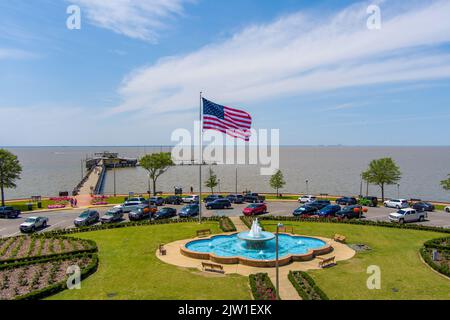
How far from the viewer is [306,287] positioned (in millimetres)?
20203

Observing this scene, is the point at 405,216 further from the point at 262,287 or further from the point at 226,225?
the point at 262,287

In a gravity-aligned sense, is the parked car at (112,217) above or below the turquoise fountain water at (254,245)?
above

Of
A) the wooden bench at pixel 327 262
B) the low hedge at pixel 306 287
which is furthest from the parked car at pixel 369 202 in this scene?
the low hedge at pixel 306 287

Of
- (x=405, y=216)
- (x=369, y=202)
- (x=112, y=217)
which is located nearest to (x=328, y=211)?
(x=405, y=216)

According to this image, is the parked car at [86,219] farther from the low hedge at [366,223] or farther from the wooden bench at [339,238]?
the wooden bench at [339,238]

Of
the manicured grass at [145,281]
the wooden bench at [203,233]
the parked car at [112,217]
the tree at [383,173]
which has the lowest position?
the manicured grass at [145,281]

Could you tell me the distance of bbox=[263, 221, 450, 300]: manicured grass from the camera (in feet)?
64.3

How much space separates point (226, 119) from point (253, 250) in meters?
12.1

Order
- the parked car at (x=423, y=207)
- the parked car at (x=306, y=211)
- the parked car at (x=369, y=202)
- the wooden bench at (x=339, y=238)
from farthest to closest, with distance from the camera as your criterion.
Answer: the parked car at (x=369, y=202) → the parked car at (x=423, y=207) → the parked car at (x=306, y=211) → the wooden bench at (x=339, y=238)

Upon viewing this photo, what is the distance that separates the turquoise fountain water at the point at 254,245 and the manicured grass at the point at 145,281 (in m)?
4.00

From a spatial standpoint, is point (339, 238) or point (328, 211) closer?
point (339, 238)

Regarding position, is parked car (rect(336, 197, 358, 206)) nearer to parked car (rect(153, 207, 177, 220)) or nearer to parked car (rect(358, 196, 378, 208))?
parked car (rect(358, 196, 378, 208))

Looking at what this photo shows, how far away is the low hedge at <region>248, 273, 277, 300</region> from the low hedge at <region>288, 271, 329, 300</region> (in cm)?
141

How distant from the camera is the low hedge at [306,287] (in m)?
18.7
